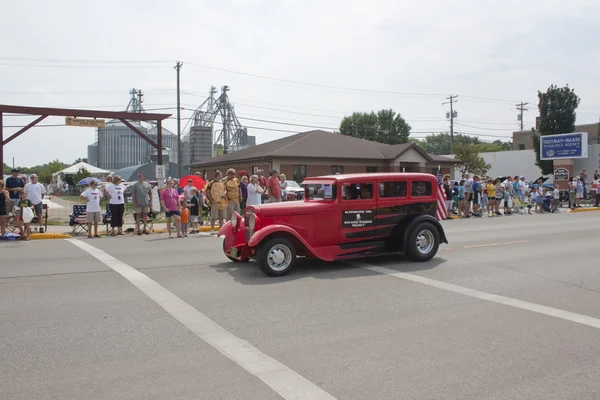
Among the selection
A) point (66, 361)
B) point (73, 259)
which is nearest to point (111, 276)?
point (73, 259)

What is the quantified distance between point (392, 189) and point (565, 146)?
33.8 meters

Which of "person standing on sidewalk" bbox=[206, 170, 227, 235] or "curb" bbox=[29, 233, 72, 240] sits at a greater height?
"person standing on sidewalk" bbox=[206, 170, 227, 235]

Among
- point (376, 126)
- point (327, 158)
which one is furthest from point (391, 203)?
point (376, 126)

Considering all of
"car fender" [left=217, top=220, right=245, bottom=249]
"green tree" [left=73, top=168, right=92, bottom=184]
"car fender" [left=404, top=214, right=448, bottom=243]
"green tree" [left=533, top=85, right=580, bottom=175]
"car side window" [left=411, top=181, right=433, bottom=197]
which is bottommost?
"car fender" [left=217, top=220, right=245, bottom=249]

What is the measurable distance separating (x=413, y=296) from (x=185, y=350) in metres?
3.59

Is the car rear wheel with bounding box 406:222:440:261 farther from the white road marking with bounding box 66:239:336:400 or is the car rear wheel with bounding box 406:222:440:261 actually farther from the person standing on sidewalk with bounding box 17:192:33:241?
the person standing on sidewalk with bounding box 17:192:33:241

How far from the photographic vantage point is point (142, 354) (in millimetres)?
4875

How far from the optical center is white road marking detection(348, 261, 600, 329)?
6129mm

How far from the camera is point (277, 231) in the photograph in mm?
8562

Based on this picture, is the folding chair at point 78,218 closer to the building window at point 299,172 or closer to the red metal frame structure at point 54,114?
the red metal frame structure at point 54,114

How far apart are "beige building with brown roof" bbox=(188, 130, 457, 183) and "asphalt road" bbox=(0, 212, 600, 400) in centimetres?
2563

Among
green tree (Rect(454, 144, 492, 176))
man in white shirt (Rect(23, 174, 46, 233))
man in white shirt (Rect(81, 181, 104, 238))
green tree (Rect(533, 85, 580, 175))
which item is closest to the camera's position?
man in white shirt (Rect(81, 181, 104, 238))

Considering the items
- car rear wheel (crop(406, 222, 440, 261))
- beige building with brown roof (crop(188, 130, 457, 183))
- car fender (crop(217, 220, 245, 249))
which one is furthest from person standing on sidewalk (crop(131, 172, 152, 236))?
beige building with brown roof (crop(188, 130, 457, 183))

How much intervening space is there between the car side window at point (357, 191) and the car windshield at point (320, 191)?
0.22 metres
